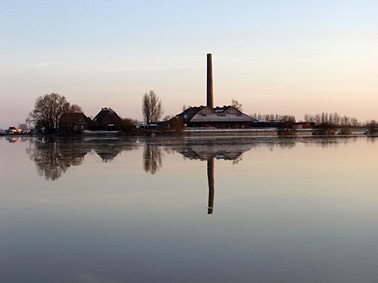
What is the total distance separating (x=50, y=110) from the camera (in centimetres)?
6016

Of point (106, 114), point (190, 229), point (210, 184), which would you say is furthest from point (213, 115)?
point (190, 229)

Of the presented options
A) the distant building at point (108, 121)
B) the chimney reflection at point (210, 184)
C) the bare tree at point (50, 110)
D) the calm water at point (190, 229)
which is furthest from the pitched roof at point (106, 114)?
the calm water at point (190, 229)

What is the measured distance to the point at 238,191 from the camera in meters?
9.45

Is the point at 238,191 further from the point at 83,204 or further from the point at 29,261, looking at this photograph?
the point at 29,261

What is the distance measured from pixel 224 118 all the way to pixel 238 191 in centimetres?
6177

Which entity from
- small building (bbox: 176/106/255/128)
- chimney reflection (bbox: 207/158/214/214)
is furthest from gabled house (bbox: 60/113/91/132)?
chimney reflection (bbox: 207/158/214/214)

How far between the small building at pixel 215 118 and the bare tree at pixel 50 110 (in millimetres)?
18682

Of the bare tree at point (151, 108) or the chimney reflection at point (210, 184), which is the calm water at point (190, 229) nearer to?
the chimney reflection at point (210, 184)

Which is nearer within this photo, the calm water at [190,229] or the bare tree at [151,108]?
the calm water at [190,229]

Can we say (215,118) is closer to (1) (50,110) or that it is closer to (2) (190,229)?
(1) (50,110)

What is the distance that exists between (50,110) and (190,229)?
57.9 m

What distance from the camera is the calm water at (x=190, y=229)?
458cm

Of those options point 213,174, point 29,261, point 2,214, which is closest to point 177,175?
point 213,174

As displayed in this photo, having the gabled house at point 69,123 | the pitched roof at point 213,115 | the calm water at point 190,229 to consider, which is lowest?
the calm water at point 190,229
